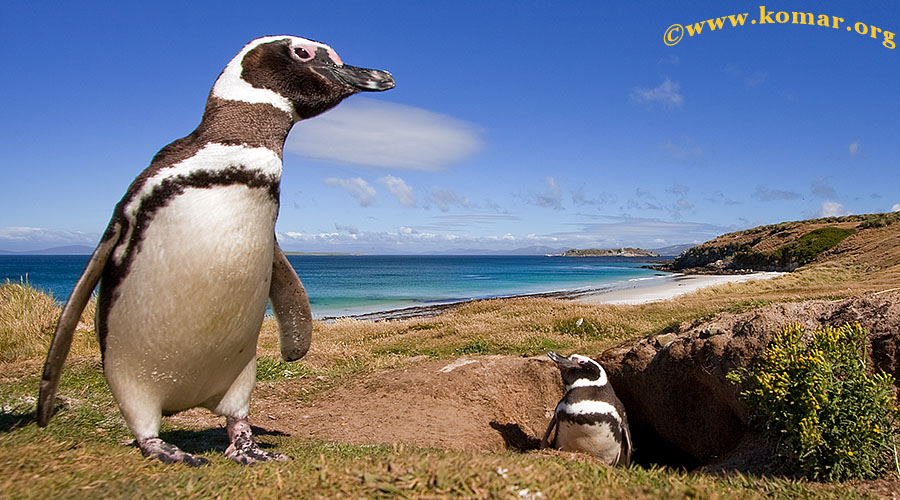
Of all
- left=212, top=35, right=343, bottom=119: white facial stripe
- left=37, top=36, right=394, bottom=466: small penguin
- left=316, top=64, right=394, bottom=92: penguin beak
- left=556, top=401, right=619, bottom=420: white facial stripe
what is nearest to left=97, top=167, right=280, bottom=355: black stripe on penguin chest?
left=37, top=36, right=394, bottom=466: small penguin

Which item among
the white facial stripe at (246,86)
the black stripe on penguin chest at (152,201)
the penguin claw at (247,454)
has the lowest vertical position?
the penguin claw at (247,454)

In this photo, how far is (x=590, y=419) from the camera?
6270 millimetres

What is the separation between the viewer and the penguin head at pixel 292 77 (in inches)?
135

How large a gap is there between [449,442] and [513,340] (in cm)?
562

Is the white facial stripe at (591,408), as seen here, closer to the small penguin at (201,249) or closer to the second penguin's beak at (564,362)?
the second penguin's beak at (564,362)

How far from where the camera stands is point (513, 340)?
37.7ft

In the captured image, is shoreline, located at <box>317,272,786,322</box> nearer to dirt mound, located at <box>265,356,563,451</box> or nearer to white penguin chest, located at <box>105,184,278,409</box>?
dirt mound, located at <box>265,356,563,451</box>

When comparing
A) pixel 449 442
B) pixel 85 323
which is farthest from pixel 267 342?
pixel 449 442

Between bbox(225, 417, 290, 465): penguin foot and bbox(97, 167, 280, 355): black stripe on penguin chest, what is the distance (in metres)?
1.14

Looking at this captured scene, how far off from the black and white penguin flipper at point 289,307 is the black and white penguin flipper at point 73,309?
106cm

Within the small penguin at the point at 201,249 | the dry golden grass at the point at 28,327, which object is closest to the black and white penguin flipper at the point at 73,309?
the small penguin at the point at 201,249

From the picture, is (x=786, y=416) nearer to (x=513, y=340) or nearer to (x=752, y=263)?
(x=513, y=340)

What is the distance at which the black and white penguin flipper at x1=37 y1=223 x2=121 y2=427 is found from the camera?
313 cm

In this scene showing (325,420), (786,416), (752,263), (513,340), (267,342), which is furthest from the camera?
(752,263)
